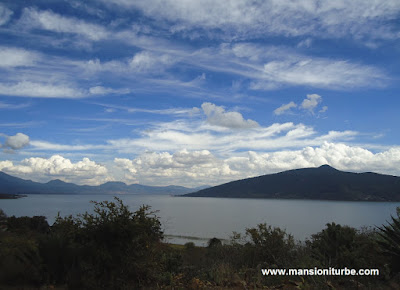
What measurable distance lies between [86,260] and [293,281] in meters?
5.22

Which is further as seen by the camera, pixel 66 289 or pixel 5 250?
pixel 5 250

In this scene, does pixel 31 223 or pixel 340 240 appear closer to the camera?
pixel 340 240

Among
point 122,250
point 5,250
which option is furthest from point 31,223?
point 122,250

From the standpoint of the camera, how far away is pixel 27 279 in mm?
7941

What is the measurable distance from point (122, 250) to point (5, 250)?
3927 mm

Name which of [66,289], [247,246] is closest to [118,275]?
[66,289]

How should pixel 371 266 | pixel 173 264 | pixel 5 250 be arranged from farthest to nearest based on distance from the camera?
pixel 173 264
pixel 371 266
pixel 5 250

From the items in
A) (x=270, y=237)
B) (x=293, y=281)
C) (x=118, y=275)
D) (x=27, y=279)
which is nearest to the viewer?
(x=118, y=275)

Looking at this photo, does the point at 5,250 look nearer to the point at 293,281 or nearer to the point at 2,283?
the point at 2,283

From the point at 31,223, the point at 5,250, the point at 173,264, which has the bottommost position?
the point at 31,223

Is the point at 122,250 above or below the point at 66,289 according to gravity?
above

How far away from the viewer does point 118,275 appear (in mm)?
7375

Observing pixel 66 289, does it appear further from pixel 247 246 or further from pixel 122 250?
pixel 247 246

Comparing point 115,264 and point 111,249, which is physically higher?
point 111,249
